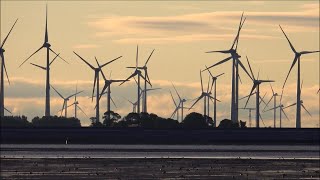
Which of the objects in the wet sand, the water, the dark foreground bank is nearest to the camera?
the wet sand

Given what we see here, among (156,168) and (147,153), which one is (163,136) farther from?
(156,168)

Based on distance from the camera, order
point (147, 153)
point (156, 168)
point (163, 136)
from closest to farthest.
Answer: point (156, 168) < point (147, 153) < point (163, 136)

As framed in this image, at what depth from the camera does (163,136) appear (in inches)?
7539

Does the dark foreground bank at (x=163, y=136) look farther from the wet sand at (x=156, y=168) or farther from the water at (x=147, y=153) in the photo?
the wet sand at (x=156, y=168)

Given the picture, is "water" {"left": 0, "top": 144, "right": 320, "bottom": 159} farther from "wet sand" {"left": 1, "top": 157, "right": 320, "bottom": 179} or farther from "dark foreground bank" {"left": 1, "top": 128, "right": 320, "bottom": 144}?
"dark foreground bank" {"left": 1, "top": 128, "right": 320, "bottom": 144}

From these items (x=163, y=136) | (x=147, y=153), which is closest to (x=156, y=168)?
(x=147, y=153)

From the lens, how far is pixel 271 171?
95750 millimetres

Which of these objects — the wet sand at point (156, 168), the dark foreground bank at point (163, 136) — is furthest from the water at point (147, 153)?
the dark foreground bank at point (163, 136)

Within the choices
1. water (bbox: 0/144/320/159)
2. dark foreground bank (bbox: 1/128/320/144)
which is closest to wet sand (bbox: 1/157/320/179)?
water (bbox: 0/144/320/159)

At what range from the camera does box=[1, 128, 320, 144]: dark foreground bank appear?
187750 mm

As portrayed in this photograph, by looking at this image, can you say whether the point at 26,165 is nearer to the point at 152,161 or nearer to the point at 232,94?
the point at 152,161

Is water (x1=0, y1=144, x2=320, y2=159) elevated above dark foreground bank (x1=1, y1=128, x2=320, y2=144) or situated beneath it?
situated beneath

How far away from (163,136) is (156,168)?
92.9 m

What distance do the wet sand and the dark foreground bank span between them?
70436 millimetres
